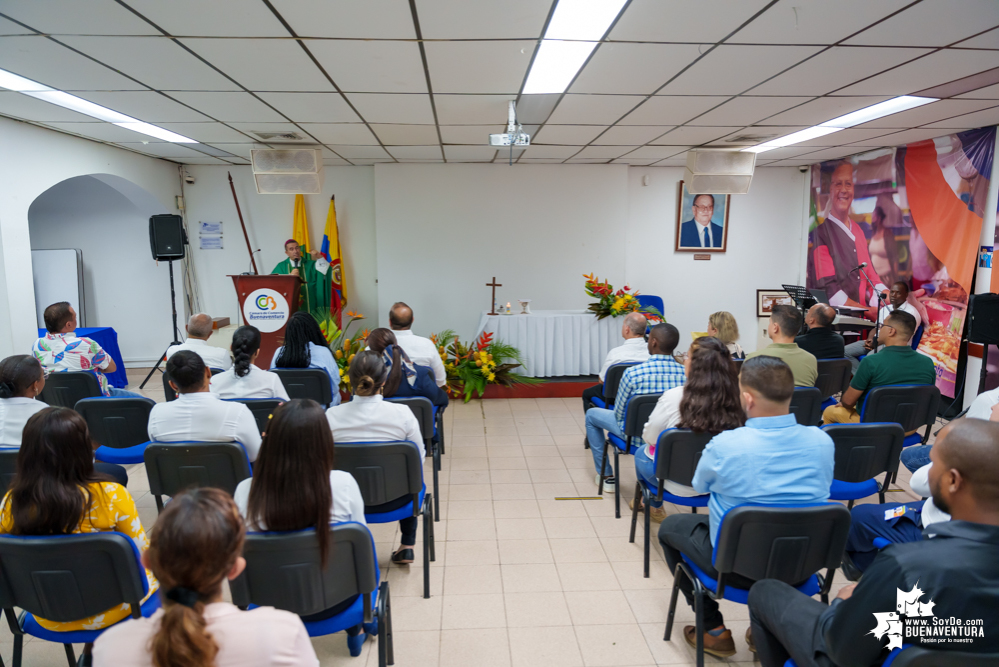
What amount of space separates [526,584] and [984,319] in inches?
191

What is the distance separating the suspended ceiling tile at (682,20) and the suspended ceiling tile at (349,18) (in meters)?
1.07

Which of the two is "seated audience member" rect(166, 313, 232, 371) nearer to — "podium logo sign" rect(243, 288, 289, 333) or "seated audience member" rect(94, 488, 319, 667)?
"podium logo sign" rect(243, 288, 289, 333)

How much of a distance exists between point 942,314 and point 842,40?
425 cm

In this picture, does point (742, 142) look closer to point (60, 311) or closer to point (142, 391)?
point (60, 311)

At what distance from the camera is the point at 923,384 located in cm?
352

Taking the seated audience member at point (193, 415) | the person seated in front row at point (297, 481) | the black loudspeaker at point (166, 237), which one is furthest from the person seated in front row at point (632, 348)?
the black loudspeaker at point (166, 237)

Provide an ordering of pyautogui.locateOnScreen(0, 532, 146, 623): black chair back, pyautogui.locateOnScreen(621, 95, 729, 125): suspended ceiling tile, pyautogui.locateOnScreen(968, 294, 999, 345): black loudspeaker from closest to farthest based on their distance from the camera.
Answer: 1. pyautogui.locateOnScreen(0, 532, 146, 623): black chair back
2. pyautogui.locateOnScreen(621, 95, 729, 125): suspended ceiling tile
3. pyautogui.locateOnScreen(968, 294, 999, 345): black loudspeaker

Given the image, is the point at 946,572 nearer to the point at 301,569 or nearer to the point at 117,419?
the point at 301,569

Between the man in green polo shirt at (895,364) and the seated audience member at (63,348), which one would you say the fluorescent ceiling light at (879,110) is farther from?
the seated audience member at (63,348)

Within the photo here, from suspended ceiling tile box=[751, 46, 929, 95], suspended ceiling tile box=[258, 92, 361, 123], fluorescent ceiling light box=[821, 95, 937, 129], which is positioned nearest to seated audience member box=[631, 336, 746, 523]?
suspended ceiling tile box=[751, 46, 929, 95]

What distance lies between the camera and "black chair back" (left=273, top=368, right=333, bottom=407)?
397cm

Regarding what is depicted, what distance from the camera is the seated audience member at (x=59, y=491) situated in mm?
1729

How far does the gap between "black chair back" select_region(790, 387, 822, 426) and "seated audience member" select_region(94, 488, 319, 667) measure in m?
3.32

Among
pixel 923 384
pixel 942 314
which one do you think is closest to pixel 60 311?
pixel 923 384
